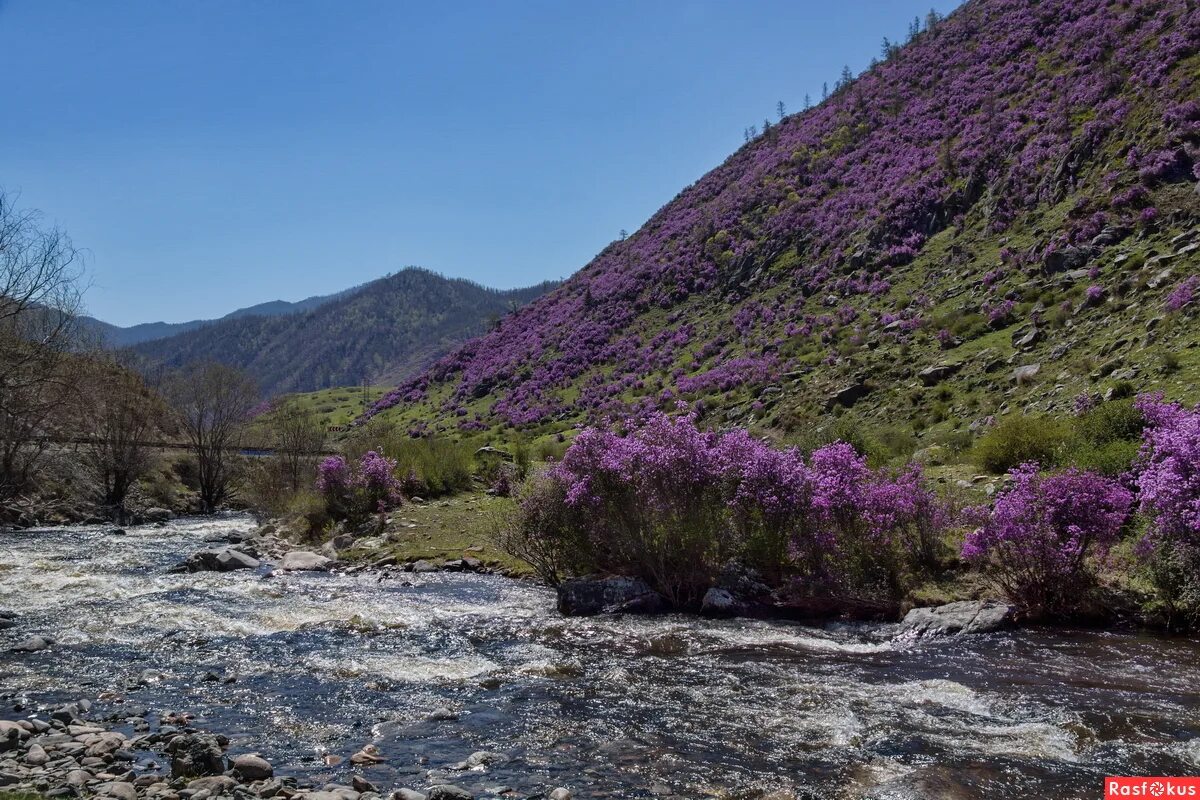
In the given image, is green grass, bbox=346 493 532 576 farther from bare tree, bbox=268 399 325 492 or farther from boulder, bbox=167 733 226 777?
boulder, bbox=167 733 226 777

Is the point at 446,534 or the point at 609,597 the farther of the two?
the point at 446,534

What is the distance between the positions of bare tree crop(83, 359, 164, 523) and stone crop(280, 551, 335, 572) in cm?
1880

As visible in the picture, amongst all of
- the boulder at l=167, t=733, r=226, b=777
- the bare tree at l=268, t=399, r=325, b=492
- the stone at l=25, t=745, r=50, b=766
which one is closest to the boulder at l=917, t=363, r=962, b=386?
the bare tree at l=268, t=399, r=325, b=492

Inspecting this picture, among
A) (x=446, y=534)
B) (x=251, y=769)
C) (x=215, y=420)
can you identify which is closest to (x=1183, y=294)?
(x=446, y=534)

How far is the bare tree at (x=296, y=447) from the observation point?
108ft

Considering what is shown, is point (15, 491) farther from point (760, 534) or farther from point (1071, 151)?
point (1071, 151)

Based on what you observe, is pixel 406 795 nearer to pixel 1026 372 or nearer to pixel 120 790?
pixel 120 790

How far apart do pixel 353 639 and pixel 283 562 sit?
429 inches

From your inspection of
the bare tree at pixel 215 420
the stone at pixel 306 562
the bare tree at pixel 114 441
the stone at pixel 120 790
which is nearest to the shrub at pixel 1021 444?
the stone at pixel 120 790

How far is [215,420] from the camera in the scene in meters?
41.6

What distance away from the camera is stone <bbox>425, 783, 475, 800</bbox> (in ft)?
22.6

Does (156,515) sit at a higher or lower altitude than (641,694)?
lower

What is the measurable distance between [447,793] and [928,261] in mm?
47331

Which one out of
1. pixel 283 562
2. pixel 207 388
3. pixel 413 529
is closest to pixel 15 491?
pixel 207 388
